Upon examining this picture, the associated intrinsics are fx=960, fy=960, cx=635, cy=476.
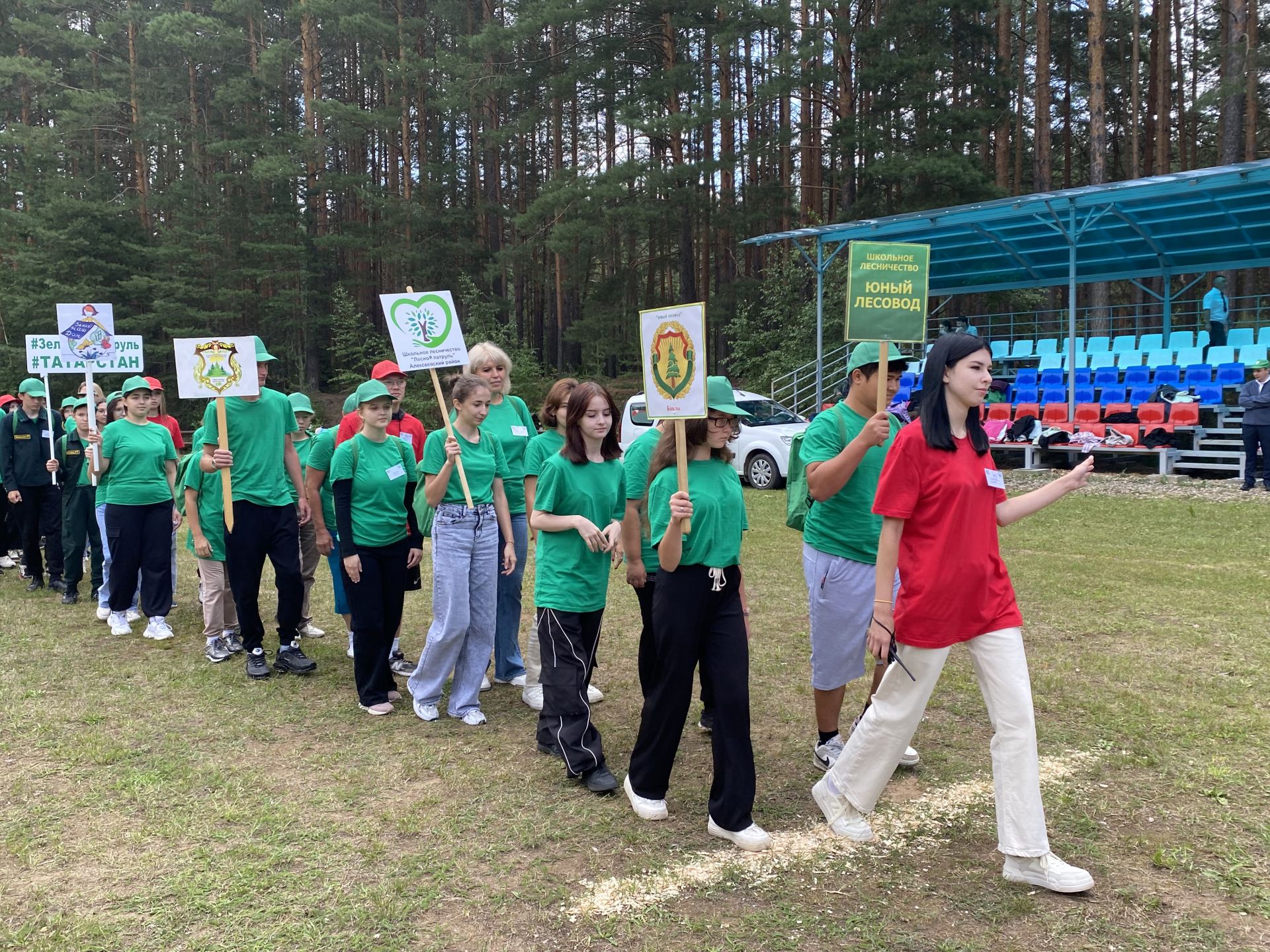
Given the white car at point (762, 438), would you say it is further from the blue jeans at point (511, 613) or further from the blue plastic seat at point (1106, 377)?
the blue jeans at point (511, 613)

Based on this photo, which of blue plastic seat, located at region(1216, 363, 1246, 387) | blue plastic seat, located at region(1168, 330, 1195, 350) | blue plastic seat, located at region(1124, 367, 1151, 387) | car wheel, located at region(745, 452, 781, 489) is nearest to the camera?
car wheel, located at region(745, 452, 781, 489)

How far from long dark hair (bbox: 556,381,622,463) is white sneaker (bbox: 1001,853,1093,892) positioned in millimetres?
2396

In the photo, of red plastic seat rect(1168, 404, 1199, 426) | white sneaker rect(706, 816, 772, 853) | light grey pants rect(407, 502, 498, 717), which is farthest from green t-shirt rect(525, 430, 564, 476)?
red plastic seat rect(1168, 404, 1199, 426)

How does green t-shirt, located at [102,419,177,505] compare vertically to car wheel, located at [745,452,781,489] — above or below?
above

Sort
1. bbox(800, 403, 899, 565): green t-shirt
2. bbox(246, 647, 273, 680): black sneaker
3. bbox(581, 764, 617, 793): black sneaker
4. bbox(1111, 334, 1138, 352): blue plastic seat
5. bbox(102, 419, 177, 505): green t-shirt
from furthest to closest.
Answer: bbox(1111, 334, 1138, 352): blue plastic seat → bbox(102, 419, 177, 505): green t-shirt → bbox(246, 647, 273, 680): black sneaker → bbox(581, 764, 617, 793): black sneaker → bbox(800, 403, 899, 565): green t-shirt

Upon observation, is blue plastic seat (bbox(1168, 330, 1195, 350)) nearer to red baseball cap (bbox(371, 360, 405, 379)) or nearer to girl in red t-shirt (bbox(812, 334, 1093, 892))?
red baseball cap (bbox(371, 360, 405, 379))

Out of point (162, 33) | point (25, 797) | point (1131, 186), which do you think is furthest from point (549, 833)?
point (162, 33)

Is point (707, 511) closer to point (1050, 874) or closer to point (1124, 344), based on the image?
point (1050, 874)

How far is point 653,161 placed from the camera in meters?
26.1

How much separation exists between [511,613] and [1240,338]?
740 inches

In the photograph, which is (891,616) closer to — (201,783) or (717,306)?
(201,783)

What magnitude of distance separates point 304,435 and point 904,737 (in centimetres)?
561

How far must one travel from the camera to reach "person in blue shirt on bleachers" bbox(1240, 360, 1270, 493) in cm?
1370

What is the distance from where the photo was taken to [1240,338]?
1914 cm
